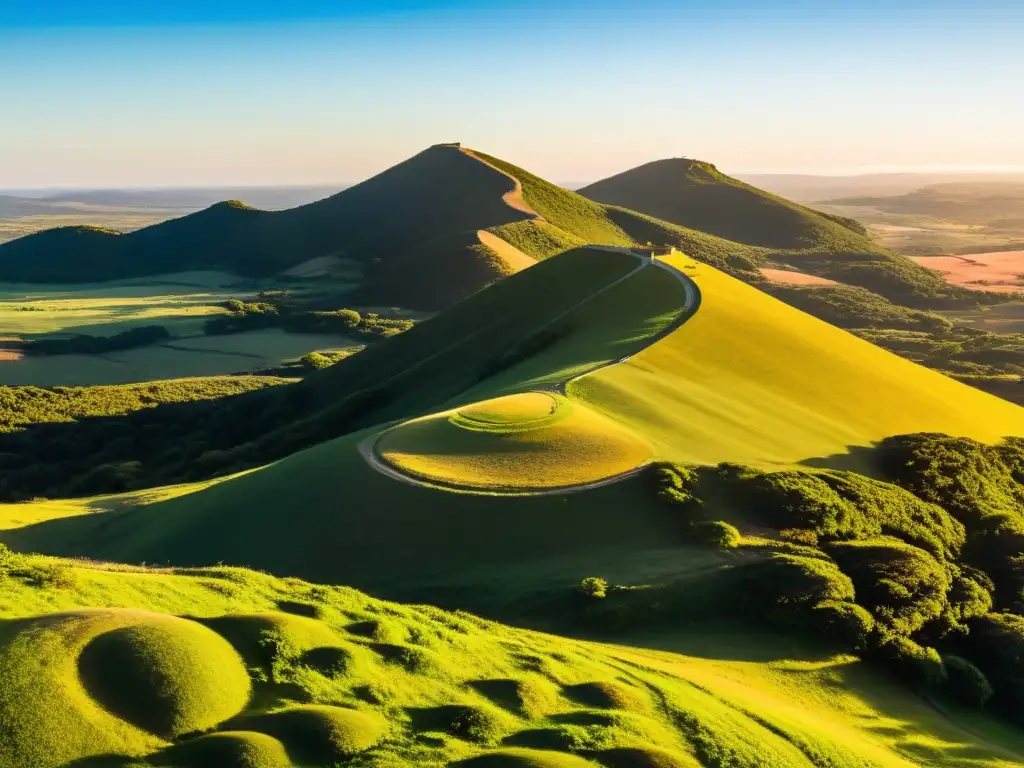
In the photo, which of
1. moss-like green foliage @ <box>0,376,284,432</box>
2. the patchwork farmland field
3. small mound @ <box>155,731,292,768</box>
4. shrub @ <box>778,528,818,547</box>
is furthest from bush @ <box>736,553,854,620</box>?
the patchwork farmland field

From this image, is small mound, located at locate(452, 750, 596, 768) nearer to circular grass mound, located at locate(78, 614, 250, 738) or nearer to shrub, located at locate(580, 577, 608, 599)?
circular grass mound, located at locate(78, 614, 250, 738)

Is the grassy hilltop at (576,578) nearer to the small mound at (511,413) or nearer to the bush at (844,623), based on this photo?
the bush at (844,623)

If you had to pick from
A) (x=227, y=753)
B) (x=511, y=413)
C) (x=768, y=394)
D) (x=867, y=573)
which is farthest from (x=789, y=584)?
(x=768, y=394)

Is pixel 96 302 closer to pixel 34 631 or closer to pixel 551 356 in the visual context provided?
pixel 551 356

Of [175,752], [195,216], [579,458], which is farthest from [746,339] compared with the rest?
[195,216]

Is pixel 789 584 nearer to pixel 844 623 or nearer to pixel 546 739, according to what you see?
pixel 844 623

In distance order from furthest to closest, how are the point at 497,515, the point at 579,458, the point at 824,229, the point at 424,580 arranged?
the point at 824,229 → the point at 579,458 → the point at 497,515 → the point at 424,580
